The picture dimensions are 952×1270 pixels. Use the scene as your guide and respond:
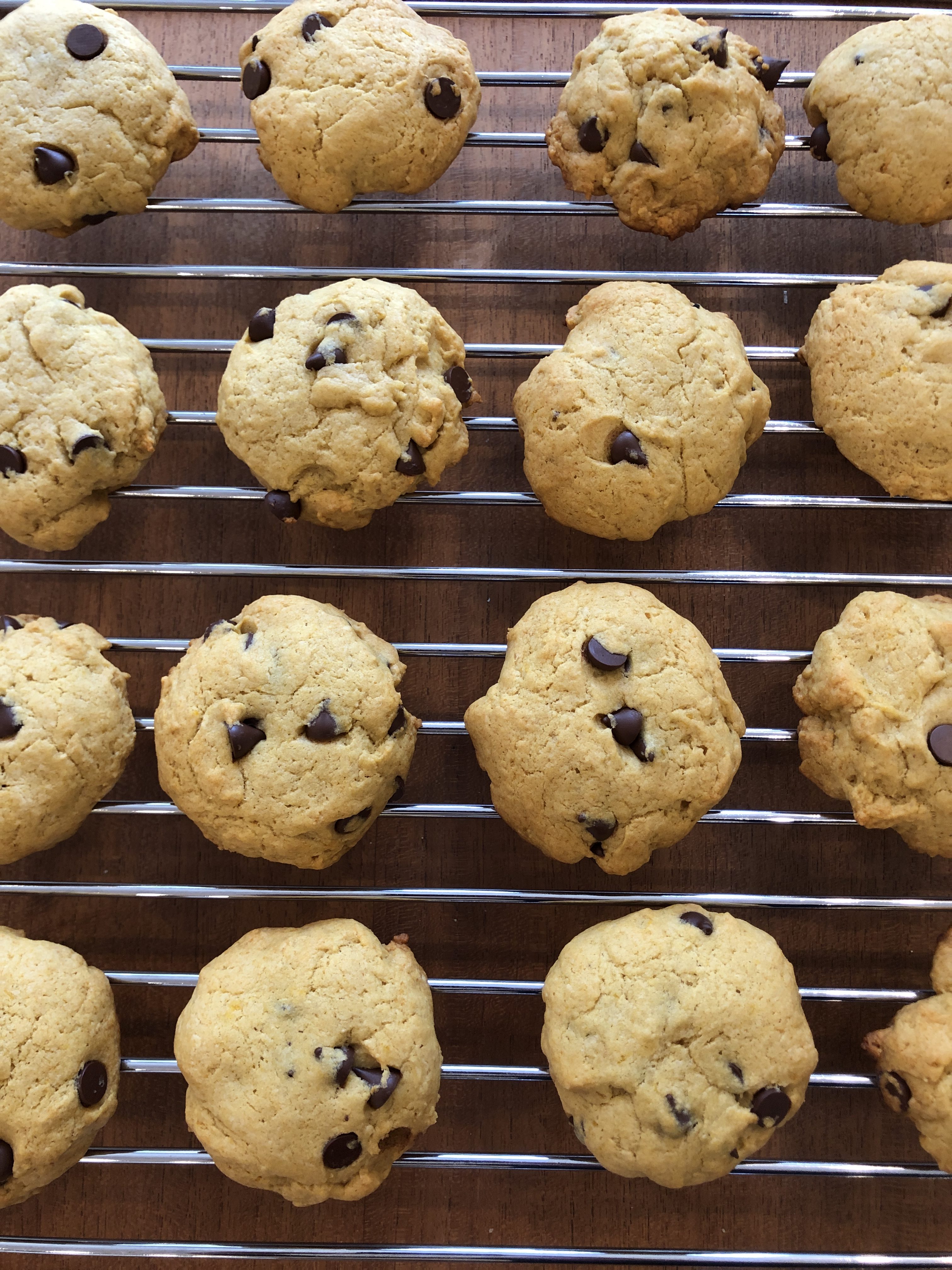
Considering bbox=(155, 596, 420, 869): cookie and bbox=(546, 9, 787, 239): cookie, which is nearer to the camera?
Answer: bbox=(155, 596, 420, 869): cookie

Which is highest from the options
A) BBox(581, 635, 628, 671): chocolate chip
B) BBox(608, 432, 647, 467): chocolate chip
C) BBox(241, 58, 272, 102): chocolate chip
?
BBox(241, 58, 272, 102): chocolate chip

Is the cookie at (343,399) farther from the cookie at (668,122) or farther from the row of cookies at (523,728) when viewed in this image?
the cookie at (668,122)

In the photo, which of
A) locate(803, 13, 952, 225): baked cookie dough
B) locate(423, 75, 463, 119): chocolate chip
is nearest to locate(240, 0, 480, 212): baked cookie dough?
locate(423, 75, 463, 119): chocolate chip

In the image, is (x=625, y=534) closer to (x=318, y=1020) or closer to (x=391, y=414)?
(x=391, y=414)

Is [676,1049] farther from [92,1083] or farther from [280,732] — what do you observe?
[92,1083]

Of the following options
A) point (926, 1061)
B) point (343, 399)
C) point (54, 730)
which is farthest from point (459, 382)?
point (926, 1061)

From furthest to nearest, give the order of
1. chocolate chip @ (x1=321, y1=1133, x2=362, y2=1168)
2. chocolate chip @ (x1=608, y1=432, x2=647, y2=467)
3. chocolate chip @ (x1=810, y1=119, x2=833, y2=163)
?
chocolate chip @ (x1=810, y1=119, x2=833, y2=163)
chocolate chip @ (x1=608, y1=432, x2=647, y2=467)
chocolate chip @ (x1=321, y1=1133, x2=362, y2=1168)

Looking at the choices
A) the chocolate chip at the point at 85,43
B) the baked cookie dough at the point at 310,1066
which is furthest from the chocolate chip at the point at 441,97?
the baked cookie dough at the point at 310,1066

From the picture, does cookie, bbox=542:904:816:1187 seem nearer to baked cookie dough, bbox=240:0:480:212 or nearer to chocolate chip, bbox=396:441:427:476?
chocolate chip, bbox=396:441:427:476
